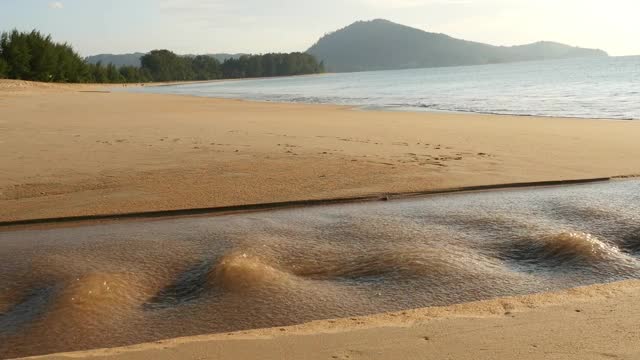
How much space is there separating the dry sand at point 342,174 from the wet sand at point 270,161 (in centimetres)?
3

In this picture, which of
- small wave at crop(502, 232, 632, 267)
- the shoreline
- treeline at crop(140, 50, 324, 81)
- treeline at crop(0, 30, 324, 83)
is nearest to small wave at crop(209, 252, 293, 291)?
the shoreline

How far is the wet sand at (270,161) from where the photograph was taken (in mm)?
5477

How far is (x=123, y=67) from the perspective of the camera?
91375 millimetres

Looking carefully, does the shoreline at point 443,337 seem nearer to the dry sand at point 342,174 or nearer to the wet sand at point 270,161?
the dry sand at point 342,174

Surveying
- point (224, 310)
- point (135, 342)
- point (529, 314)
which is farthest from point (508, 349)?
point (135, 342)

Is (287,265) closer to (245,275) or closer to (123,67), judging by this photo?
(245,275)

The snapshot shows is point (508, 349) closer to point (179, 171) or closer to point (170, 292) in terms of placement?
point (170, 292)

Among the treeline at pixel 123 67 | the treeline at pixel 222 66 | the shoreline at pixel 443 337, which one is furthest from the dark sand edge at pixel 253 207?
the treeline at pixel 222 66

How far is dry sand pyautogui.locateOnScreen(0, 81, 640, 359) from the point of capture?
94.9 inches

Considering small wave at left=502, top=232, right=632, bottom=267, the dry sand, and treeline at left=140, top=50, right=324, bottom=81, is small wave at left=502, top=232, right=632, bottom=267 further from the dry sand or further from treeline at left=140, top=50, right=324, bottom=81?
treeline at left=140, top=50, right=324, bottom=81

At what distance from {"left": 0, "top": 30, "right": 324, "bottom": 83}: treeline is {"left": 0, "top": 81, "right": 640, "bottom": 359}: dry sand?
45326 millimetres

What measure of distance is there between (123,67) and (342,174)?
92.0 metres

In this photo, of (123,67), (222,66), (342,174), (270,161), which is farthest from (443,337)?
(222,66)

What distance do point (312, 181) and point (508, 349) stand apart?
3.85m
